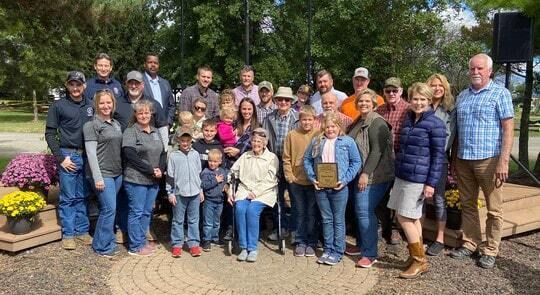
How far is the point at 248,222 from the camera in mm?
5047

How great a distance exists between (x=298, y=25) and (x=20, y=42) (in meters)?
15.8

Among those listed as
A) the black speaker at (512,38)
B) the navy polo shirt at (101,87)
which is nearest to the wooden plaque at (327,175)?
the navy polo shirt at (101,87)

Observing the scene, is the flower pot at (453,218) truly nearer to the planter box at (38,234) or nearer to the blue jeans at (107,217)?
the blue jeans at (107,217)

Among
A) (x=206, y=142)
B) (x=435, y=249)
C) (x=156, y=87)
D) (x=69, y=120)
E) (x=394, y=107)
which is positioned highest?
(x=156, y=87)

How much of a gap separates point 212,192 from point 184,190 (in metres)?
0.33

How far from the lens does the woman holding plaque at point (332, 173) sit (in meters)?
4.75

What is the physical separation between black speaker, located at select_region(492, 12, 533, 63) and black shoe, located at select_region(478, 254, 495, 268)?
3205 mm

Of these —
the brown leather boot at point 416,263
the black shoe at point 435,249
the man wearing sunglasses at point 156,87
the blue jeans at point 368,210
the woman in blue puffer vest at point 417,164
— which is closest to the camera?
the woman in blue puffer vest at point 417,164

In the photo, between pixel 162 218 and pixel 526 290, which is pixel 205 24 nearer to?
pixel 162 218

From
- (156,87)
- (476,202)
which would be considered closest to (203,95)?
(156,87)

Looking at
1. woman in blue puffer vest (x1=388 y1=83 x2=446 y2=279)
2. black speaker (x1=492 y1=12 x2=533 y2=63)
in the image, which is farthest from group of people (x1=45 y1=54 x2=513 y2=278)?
black speaker (x1=492 y1=12 x2=533 y2=63)

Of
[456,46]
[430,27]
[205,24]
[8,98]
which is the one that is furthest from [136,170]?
[8,98]

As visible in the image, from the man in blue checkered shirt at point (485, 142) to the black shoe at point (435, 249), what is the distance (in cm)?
40

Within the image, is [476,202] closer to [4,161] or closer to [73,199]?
[73,199]
